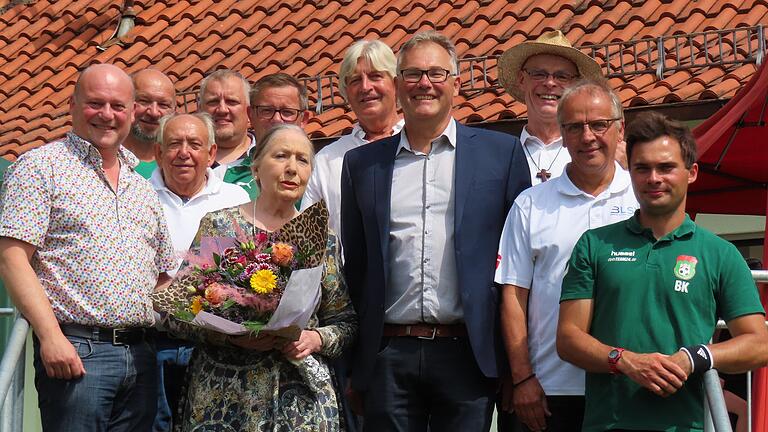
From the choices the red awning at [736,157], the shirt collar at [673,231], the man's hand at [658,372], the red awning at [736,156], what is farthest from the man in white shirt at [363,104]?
the red awning at [736,156]

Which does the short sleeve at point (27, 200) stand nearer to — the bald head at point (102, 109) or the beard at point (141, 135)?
the bald head at point (102, 109)

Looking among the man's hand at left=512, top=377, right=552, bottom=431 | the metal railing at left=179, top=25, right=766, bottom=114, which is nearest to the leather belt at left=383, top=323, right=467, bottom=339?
the man's hand at left=512, top=377, right=552, bottom=431

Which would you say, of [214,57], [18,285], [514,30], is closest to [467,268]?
[18,285]

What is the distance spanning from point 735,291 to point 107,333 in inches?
93.5

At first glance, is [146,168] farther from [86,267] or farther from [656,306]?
[656,306]

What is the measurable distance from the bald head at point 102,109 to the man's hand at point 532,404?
1905mm

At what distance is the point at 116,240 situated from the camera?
16.7 ft

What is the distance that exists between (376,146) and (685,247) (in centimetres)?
142

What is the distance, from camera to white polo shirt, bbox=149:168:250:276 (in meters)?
5.83

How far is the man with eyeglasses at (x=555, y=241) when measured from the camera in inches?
196

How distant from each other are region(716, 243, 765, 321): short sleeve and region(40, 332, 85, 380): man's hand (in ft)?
7.81

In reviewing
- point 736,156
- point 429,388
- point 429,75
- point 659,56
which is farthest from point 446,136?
point 659,56

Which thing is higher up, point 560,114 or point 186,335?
point 560,114

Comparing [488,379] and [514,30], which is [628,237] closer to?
[488,379]
